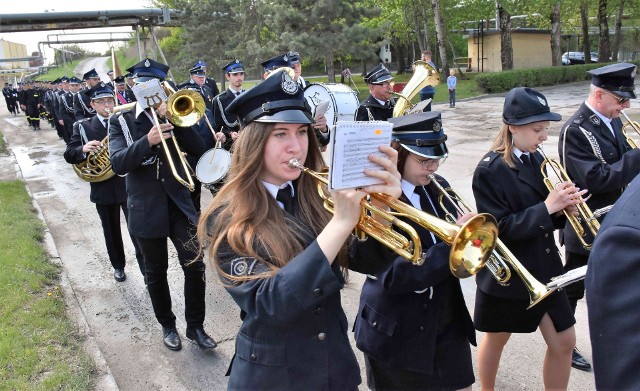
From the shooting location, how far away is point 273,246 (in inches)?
A: 78.4

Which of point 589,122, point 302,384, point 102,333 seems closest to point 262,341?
point 302,384

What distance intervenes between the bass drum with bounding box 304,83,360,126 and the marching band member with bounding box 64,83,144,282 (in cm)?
253

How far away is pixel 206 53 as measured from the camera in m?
33.2

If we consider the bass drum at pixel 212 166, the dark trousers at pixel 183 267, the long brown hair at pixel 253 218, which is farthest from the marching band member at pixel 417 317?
the bass drum at pixel 212 166

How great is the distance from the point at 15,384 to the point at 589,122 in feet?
14.6

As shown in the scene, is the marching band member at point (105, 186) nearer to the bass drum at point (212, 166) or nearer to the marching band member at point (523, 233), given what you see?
the bass drum at point (212, 166)

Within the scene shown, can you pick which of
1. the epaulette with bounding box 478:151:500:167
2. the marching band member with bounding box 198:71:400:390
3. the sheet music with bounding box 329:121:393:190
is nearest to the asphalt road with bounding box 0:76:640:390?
the epaulette with bounding box 478:151:500:167

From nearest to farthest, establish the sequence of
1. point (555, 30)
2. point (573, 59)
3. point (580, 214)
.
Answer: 1. point (580, 214)
2. point (555, 30)
3. point (573, 59)

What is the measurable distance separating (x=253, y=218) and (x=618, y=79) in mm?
3090

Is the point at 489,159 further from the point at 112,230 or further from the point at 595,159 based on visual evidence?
the point at 112,230

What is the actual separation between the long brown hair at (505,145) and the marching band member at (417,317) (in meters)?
0.69

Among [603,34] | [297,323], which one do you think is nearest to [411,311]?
[297,323]

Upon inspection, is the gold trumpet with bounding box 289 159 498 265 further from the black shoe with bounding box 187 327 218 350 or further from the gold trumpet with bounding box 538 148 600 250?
the black shoe with bounding box 187 327 218 350

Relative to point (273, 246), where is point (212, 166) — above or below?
below
